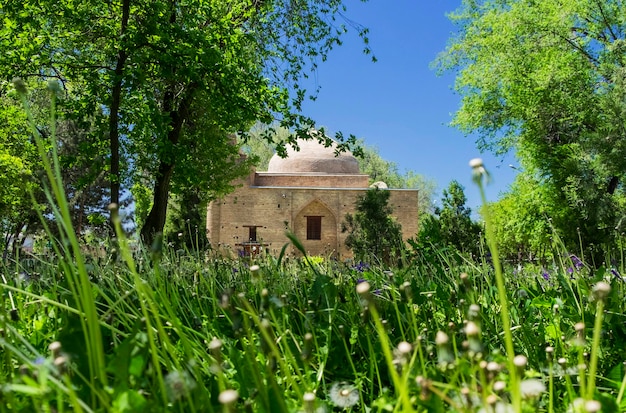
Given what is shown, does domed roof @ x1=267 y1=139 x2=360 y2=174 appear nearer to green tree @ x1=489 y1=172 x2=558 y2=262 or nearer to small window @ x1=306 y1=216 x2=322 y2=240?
small window @ x1=306 y1=216 x2=322 y2=240

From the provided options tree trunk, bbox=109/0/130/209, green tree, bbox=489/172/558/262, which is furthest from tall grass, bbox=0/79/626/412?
green tree, bbox=489/172/558/262

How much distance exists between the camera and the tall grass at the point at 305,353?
66 centimetres

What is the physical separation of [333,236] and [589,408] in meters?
29.3

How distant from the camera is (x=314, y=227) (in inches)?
1180

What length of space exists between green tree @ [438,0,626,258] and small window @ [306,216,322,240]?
37.4 ft

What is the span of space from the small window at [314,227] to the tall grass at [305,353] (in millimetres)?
27547

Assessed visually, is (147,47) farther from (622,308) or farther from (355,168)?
(355,168)

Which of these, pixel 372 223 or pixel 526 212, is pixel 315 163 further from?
pixel 372 223

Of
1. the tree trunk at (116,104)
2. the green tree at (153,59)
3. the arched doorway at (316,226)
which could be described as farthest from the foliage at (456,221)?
the arched doorway at (316,226)

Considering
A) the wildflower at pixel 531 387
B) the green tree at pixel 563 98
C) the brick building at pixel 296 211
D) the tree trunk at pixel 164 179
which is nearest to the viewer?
the wildflower at pixel 531 387

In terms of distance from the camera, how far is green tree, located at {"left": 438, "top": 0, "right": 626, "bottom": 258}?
17.2 metres

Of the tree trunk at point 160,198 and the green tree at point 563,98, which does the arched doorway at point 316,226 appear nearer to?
the green tree at point 563,98

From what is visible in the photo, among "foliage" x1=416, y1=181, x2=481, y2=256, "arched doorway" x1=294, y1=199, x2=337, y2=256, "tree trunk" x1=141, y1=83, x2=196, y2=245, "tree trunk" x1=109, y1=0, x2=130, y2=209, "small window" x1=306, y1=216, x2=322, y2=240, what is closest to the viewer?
"tree trunk" x1=109, y1=0, x2=130, y2=209

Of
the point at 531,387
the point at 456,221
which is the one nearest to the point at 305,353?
the point at 531,387
